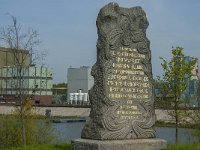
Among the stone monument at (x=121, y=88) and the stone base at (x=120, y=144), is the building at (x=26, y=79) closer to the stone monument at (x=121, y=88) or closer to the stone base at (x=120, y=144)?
the stone monument at (x=121, y=88)

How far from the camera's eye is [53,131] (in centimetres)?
2114

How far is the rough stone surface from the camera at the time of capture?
12883 millimetres

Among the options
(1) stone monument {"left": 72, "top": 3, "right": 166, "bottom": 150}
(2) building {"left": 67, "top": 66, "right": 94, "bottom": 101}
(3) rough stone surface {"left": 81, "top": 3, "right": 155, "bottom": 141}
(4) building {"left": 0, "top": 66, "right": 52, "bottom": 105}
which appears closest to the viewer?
(1) stone monument {"left": 72, "top": 3, "right": 166, "bottom": 150}

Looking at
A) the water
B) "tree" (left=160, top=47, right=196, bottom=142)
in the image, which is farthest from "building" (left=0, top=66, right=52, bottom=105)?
"tree" (left=160, top=47, right=196, bottom=142)

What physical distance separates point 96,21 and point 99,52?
1.05 meters

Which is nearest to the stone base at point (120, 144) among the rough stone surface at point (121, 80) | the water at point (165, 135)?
the rough stone surface at point (121, 80)

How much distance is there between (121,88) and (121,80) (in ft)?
0.81

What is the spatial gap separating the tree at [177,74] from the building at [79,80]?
82.6 metres

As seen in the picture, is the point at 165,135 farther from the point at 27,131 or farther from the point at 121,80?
the point at 121,80

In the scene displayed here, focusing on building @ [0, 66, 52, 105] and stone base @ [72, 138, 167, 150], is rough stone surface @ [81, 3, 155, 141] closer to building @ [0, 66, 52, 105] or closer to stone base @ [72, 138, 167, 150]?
stone base @ [72, 138, 167, 150]

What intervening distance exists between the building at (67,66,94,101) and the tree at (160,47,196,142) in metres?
82.6

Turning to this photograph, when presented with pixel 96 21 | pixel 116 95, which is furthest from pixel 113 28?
pixel 116 95

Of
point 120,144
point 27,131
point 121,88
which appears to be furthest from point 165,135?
point 120,144

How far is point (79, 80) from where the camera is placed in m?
112
